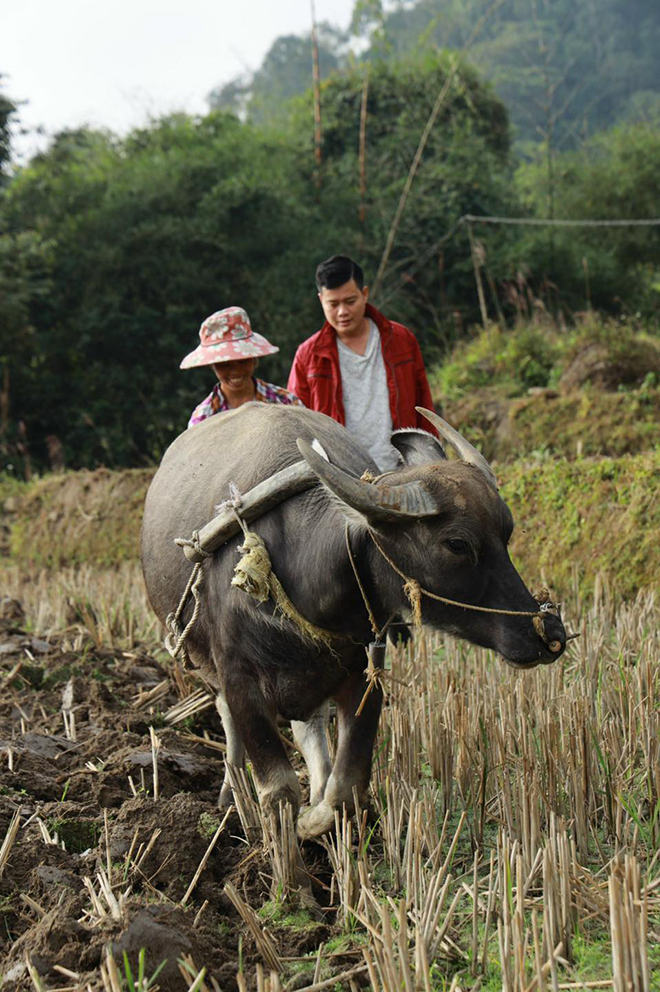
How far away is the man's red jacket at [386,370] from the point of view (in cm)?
467

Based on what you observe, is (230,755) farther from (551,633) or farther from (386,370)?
(386,370)

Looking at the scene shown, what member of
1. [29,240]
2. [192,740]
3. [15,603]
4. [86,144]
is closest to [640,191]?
[86,144]

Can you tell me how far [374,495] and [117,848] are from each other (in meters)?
1.35

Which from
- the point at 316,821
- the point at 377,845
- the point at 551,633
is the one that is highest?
the point at 551,633

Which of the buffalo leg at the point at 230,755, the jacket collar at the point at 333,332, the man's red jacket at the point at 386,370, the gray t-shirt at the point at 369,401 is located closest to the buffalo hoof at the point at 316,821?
the buffalo leg at the point at 230,755

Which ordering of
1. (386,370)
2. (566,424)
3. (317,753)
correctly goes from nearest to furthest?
(317,753) < (386,370) < (566,424)

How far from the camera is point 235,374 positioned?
4539mm

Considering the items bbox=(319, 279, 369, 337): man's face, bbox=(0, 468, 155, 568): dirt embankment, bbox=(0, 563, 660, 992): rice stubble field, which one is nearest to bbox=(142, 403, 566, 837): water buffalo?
bbox=(0, 563, 660, 992): rice stubble field

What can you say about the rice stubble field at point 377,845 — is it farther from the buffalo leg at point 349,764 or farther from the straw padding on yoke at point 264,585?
the straw padding on yoke at point 264,585

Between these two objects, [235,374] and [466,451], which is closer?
[466,451]

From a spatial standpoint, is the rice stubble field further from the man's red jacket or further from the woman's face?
the woman's face

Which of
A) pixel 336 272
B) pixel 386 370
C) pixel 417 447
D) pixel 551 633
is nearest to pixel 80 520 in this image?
pixel 386 370

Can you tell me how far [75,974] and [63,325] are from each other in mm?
13895

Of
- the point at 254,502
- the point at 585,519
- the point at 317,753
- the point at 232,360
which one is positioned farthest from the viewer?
the point at 585,519
